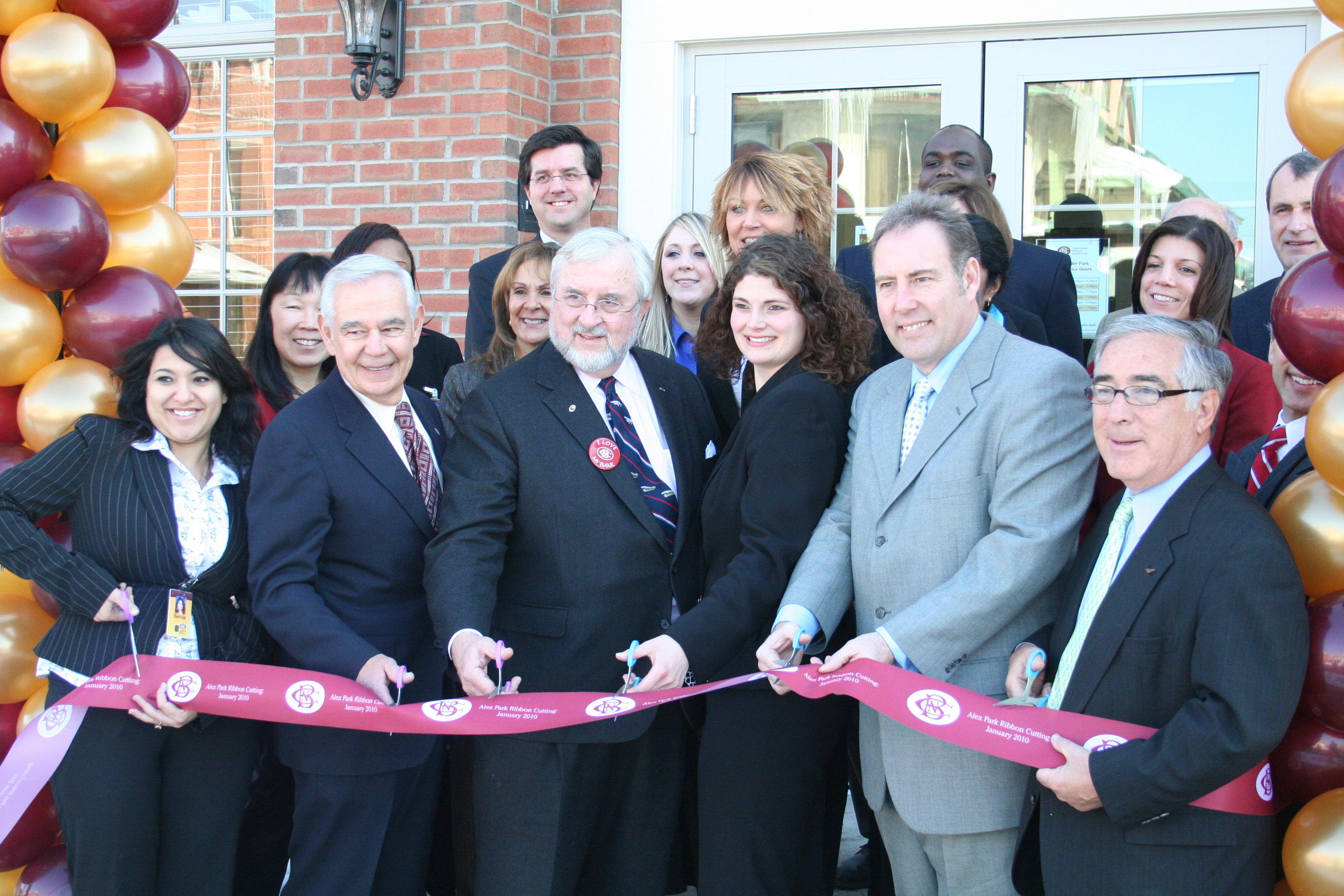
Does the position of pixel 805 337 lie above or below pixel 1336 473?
above

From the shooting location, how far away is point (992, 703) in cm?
251

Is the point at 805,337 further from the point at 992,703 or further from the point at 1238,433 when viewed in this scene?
the point at 1238,433

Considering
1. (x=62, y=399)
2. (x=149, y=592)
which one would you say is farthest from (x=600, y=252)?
(x=62, y=399)

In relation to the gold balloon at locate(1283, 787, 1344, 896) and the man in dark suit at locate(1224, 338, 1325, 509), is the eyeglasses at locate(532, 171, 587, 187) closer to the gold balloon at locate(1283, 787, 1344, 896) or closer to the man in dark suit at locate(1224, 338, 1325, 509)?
the man in dark suit at locate(1224, 338, 1325, 509)

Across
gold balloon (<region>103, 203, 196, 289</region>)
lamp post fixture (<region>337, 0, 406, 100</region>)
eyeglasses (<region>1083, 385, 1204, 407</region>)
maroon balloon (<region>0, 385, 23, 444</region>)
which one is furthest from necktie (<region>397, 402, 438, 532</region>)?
lamp post fixture (<region>337, 0, 406, 100</region>)

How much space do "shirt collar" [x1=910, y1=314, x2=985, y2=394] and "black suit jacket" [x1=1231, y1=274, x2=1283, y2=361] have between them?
1.68 meters

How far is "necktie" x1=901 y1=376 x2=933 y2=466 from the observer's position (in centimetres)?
280

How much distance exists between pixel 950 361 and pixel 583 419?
3.19 feet

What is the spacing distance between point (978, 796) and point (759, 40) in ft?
14.1

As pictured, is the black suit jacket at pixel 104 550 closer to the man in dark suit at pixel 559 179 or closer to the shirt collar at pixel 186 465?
the shirt collar at pixel 186 465

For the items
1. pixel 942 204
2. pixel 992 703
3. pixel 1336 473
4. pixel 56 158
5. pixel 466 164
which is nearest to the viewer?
pixel 1336 473

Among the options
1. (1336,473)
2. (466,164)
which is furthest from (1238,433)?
(466,164)

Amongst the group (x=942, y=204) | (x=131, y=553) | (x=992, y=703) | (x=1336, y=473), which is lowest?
(x=992, y=703)

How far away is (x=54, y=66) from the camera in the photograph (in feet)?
10.4
